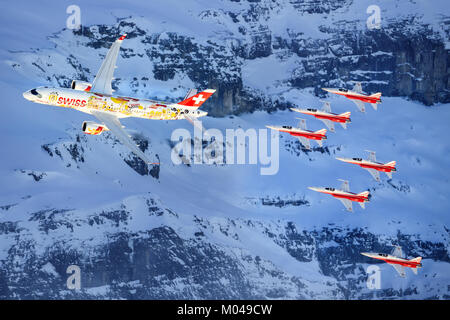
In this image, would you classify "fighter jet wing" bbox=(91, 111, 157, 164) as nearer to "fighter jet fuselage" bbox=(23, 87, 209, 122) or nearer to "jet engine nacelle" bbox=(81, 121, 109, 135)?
"fighter jet fuselage" bbox=(23, 87, 209, 122)

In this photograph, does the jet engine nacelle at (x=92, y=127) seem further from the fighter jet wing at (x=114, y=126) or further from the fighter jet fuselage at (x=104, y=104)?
the fighter jet fuselage at (x=104, y=104)

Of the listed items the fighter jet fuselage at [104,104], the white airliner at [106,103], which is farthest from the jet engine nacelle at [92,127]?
the fighter jet fuselage at [104,104]

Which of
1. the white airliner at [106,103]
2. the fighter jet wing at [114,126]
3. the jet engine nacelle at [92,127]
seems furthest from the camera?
the jet engine nacelle at [92,127]

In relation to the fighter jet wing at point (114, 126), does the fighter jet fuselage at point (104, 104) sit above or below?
above

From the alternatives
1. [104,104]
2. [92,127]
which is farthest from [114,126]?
[104,104]

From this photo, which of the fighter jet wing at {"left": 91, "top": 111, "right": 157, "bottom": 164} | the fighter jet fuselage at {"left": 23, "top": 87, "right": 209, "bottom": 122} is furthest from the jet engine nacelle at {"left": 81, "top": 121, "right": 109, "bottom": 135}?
the fighter jet fuselage at {"left": 23, "top": 87, "right": 209, "bottom": 122}
